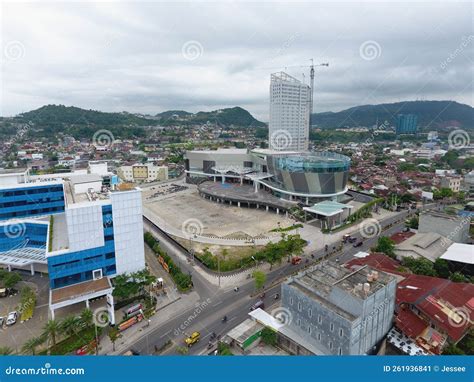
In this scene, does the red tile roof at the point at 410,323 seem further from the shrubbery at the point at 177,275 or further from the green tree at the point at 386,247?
the shrubbery at the point at 177,275

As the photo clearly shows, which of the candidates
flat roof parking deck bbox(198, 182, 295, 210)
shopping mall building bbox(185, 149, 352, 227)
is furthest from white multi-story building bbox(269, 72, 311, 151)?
flat roof parking deck bbox(198, 182, 295, 210)

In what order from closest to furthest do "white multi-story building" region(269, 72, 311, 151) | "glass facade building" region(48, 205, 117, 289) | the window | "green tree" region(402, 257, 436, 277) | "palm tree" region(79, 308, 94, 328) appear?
1. "palm tree" region(79, 308, 94, 328)
2. "glass facade building" region(48, 205, 117, 289)
3. the window
4. "green tree" region(402, 257, 436, 277)
5. "white multi-story building" region(269, 72, 311, 151)

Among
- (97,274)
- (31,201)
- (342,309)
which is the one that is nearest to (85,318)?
(97,274)

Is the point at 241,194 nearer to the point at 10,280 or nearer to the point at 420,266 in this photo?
the point at 420,266

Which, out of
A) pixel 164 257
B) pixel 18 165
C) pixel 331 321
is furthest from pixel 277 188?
pixel 18 165

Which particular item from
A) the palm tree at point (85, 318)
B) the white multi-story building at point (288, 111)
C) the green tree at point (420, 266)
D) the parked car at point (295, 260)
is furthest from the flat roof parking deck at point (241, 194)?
the white multi-story building at point (288, 111)

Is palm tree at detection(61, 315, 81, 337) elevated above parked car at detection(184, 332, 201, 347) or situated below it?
above

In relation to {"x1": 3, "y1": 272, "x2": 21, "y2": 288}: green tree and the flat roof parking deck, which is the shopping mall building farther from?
{"x1": 3, "y1": 272, "x2": 21, "y2": 288}: green tree
